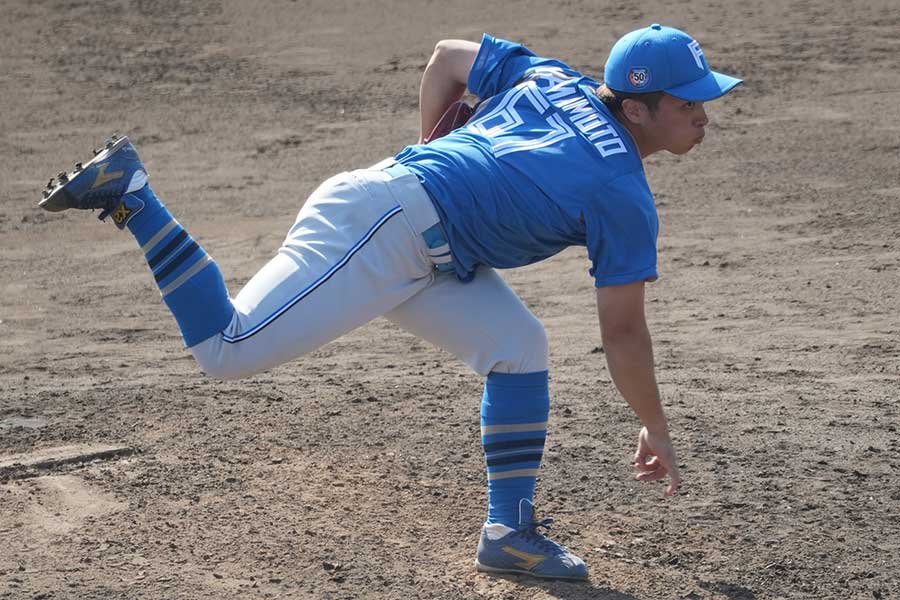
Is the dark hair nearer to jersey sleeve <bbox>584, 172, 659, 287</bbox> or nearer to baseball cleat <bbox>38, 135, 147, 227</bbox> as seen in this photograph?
jersey sleeve <bbox>584, 172, 659, 287</bbox>

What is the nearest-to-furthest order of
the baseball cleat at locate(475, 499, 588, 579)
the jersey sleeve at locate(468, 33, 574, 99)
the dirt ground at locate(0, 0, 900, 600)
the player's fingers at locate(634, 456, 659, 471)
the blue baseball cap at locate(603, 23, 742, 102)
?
the blue baseball cap at locate(603, 23, 742, 102) < the player's fingers at locate(634, 456, 659, 471) < the baseball cleat at locate(475, 499, 588, 579) < the jersey sleeve at locate(468, 33, 574, 99) < the dirt ground at locate(0, 0, 900, 600)

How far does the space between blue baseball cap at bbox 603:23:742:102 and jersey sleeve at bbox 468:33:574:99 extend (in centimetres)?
36

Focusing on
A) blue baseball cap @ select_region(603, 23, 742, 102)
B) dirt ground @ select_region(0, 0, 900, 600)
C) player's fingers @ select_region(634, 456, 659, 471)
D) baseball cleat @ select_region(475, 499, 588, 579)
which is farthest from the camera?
dirt ground @ select_region(0, 0, 900, 600)

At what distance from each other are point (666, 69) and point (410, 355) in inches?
117

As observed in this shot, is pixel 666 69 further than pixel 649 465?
No

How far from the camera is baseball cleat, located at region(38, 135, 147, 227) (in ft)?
10.7

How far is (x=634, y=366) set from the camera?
10.6ft

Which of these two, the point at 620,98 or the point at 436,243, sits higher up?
the point at 620,98

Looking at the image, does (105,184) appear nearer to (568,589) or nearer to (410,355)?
(568,589)

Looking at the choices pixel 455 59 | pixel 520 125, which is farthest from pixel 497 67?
pixel 520 125

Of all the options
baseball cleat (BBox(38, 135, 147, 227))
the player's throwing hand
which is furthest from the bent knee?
baseball cleat (BBox(38, 135, 147, 227))

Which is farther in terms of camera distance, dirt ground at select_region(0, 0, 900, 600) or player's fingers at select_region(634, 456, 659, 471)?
dirt ground at select_region(0, 0, 900, 600)

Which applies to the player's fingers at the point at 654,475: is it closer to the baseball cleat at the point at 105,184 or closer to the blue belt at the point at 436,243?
the blue belt at the point at 436,243

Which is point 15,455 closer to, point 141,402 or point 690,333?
point 141,402
